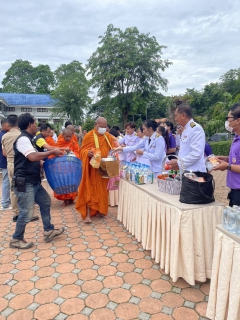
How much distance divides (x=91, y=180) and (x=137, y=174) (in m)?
1.04

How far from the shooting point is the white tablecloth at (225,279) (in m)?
1.65

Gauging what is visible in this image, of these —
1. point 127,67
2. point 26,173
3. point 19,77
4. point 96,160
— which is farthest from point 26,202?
point 19,77

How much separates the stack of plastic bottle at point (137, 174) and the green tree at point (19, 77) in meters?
52.1

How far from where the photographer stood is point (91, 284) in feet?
8.14

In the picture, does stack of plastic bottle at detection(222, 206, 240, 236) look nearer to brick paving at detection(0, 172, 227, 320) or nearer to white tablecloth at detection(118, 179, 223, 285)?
white tablecloth at detection(118, 179, 223, 285)

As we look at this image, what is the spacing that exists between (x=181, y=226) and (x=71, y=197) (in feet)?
11.0

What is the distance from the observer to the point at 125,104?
2000 cm

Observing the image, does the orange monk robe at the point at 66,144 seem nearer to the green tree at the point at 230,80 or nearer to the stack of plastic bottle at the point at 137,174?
the stack of plastic bottle at the point at 137,174

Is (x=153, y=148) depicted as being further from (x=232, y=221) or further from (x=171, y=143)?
(x=171, y=143)

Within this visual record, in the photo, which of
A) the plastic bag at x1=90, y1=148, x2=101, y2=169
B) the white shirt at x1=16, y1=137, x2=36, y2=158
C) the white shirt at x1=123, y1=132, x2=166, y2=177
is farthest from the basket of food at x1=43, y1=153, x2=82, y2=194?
the white shirt at x1=123, y1=132, x2=166, y2=177

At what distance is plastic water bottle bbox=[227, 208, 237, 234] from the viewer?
1713mm

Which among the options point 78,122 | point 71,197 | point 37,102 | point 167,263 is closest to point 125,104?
point 78,122

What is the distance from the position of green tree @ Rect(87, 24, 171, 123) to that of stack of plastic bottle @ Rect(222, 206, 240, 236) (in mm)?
17766

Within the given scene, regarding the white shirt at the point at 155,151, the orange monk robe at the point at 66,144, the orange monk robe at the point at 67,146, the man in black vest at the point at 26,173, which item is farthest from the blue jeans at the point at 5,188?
the white shirt at the point at 155,151
